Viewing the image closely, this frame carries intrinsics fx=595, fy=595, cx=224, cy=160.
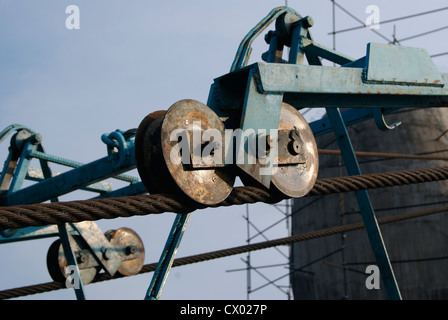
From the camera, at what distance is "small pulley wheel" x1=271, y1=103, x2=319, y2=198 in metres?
2.92

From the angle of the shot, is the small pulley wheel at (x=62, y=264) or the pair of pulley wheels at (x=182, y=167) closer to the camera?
the pair of pulley wheels at (x=182, y=167)

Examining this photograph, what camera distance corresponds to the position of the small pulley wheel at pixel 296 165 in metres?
2.92

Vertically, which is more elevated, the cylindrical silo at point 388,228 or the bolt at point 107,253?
the cylindrical silo at point 388,228

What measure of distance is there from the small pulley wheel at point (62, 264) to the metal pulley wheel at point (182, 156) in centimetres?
335

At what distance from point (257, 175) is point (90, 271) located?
354 centimetres

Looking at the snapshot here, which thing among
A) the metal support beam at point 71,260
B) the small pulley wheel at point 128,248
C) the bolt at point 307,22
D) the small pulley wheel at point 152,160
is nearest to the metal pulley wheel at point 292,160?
the small pulley wheel at point 152,160

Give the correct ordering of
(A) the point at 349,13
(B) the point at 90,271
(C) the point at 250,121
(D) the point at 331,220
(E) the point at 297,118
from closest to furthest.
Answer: (C) the point at 250,121 → (E) the point at 297,118 → (B) the point at 90,271 → (D) the point at 331,220 → (A) the point at 349,13

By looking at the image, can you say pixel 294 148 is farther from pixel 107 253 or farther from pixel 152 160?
pixel 107 253

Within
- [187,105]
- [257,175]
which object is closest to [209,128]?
[187,105]

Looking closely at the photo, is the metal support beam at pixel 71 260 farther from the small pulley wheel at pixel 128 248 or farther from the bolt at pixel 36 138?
the bolt at pixel 36 138

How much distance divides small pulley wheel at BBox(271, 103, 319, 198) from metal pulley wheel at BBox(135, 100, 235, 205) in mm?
297

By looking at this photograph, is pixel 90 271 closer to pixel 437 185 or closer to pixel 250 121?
pixel 250 121

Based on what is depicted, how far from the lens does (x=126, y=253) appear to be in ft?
20.4

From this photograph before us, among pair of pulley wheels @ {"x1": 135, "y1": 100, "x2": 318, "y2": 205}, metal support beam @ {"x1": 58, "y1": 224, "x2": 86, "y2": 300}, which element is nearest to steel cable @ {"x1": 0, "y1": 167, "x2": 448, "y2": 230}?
pair of pulley wheels @ {"x1": 135, "y1": 100, "x2": 318, "y2": 205}
